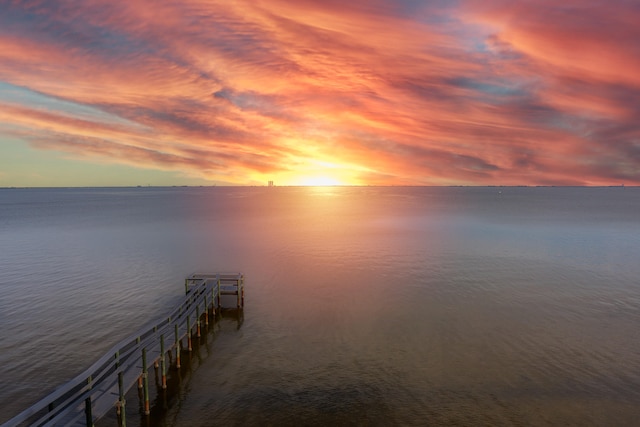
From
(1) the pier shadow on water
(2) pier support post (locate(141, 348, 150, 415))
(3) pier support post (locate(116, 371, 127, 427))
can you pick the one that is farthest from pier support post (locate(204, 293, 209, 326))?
(3) pier support post (locate(116, 371, 127, 427))

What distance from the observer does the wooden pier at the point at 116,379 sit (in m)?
14.4

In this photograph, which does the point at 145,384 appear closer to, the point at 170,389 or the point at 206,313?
the point at 170,389

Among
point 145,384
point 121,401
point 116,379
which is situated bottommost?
point 145,384

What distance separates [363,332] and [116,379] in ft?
54.7

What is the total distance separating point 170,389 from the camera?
2061 centimetres

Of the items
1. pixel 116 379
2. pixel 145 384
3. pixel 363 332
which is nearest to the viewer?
pixel 116 379

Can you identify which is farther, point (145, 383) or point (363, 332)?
point (363, 332)

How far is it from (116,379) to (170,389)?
12.2 ft

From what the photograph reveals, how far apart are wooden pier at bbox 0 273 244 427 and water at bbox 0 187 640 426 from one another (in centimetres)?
152

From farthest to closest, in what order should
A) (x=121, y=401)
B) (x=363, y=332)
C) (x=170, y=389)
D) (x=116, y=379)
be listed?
(x=363, y=332), (x=170, y=389), (x=116, y=379), (x=121, y=401)

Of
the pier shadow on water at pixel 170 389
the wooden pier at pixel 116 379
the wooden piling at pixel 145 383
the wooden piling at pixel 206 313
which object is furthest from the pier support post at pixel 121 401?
the wooden piling at pixel 206 313

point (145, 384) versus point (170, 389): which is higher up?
point (145, 384)

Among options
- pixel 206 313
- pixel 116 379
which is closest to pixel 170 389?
pixel 116 379

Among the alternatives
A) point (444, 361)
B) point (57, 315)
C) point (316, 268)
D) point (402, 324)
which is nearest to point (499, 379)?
point (444, 361)
